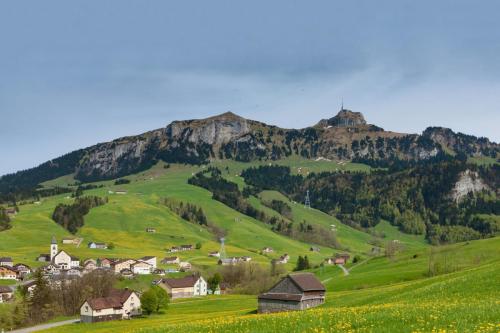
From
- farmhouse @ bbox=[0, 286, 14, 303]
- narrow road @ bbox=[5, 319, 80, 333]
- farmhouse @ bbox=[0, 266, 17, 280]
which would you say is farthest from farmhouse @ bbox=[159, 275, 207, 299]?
farmhouse @ bbox=[0, 266, 17, 280]

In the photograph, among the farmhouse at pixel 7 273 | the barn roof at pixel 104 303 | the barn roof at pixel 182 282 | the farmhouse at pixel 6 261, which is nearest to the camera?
the barn roof at pixel 104 303

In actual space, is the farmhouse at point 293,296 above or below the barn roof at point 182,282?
above

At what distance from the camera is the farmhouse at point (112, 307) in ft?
363

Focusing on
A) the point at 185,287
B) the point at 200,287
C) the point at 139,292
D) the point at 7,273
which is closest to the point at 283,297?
the point at 139,292

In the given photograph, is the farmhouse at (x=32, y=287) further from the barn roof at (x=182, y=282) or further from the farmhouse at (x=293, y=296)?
the farmhouse at (x=293, y=296)

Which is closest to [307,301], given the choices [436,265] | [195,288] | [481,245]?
[436,265]

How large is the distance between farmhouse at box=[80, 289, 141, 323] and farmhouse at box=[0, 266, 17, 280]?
219ft

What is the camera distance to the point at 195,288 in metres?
161

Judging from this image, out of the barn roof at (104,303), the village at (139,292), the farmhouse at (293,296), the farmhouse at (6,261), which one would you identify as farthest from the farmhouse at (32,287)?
the farmhouse at (293,296)

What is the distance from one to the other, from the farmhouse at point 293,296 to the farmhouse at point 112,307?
44245 millimetres

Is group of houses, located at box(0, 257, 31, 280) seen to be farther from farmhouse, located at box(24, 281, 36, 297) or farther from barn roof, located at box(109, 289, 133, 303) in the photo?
Result: barn roof, located at box(109, 289, 133, 303)

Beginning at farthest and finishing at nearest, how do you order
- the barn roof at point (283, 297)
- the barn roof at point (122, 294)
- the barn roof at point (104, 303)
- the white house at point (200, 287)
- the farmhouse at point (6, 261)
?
the farmhouse at point (6, 261)
the white house at point (200, 287)
the barn roof at point (122, 294)
the barn roof at point (104, 303)
the barn roof at point (283, 297)

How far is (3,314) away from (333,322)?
9576cm

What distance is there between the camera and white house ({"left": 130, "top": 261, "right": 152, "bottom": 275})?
192 meters
